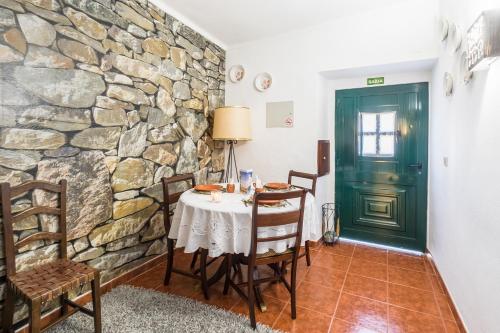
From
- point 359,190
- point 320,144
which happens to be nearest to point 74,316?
point 320,144

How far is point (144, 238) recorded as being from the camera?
262cm

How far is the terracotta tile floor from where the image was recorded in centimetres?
185

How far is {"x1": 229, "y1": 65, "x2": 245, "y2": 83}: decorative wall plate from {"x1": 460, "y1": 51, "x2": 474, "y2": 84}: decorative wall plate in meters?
2.48

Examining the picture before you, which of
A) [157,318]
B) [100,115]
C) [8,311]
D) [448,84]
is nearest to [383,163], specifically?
[448,84]

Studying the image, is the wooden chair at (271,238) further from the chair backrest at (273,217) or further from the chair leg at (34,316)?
the chair leg at (34,316)

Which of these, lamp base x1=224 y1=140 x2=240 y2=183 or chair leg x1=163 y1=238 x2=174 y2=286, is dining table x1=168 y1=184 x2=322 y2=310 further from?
lamp base x1=224 y1=140 x2=240 y2=183

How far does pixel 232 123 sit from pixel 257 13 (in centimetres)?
122

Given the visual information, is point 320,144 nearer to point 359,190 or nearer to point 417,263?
point 359,190

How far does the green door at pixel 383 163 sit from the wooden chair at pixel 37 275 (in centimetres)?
295

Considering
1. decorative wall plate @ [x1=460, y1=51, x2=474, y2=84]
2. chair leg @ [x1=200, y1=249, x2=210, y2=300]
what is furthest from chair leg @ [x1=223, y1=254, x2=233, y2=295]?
decorative wall plate @ [x1=460, y1=51, x2=474, y2=84]

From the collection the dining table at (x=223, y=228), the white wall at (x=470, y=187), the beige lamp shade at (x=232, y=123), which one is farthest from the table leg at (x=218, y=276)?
the white wall at (x=470, y=187)

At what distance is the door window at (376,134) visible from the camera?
3.19 meters

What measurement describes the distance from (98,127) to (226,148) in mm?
1939

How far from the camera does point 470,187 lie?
1.69 m
